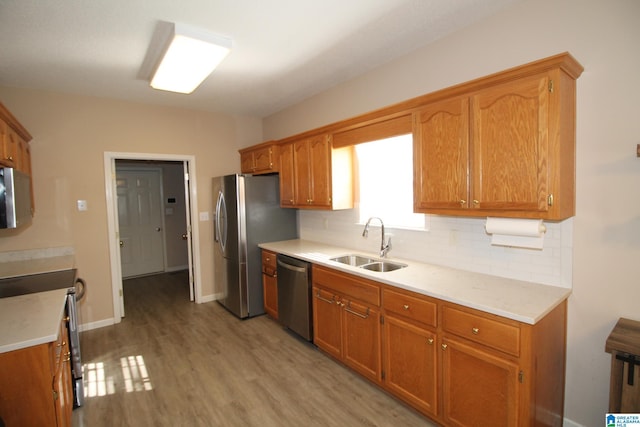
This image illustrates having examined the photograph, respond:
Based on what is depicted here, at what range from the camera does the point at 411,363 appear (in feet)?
7.15

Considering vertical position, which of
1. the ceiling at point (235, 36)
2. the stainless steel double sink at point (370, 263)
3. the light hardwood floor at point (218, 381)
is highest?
the ceiling at point (235, 36)

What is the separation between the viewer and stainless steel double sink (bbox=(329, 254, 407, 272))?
2.88 metres

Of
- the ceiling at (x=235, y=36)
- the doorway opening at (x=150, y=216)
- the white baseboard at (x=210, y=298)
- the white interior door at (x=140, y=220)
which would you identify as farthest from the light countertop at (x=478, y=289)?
the white interior door at (x=140, y=220)

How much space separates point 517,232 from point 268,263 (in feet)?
8.61

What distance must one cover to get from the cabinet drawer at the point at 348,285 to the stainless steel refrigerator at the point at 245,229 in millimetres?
1160

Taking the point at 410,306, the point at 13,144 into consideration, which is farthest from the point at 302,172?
the point at 13,144

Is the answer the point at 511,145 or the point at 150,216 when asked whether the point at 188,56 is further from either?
the point at 150,216

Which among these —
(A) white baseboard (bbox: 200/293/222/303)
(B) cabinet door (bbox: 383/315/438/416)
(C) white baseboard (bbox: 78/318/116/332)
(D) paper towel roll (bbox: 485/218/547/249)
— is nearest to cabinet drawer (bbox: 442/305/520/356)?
(B) cabinet door (bbox: 383/315/438/416)

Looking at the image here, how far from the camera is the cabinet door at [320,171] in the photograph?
10.8 feet

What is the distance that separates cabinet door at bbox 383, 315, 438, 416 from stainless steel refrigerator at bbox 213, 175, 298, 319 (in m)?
2.05

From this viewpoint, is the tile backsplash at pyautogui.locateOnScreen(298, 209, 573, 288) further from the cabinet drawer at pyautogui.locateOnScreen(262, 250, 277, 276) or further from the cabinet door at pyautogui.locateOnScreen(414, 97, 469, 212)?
the cabinet drawer at pyautogui.locateOnScreen(262, 250, 277, 276)

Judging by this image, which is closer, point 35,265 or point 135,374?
point 135,374

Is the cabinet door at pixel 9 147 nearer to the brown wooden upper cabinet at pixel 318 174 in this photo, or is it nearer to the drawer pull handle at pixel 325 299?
the brown wooden upper cabinet at pixel 318 174

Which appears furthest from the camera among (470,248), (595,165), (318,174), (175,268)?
(175,268)
